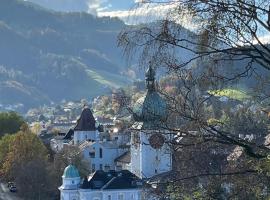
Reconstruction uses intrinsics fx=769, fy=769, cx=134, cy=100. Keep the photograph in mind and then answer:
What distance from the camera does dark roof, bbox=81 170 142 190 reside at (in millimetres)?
50281

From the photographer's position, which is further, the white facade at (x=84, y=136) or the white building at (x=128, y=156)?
the white facade at (x=84, y=136)

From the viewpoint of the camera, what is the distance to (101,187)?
165 feet

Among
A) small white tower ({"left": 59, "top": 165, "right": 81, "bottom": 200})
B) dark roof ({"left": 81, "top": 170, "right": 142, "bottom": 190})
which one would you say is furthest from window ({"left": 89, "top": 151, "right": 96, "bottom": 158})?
dark roof ({"left": 81, "top": 170, "right": 142, "bottom": 190})

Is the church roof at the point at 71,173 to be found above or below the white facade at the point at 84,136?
below

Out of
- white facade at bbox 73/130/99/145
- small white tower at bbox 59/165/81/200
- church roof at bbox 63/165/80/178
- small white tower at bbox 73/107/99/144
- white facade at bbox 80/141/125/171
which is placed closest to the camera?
church roof at bbox 63/165/80/178

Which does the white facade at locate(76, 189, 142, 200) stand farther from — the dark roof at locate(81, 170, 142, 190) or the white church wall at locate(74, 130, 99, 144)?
the white church wall at locate(74, 130, 99, 144)

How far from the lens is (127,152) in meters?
67.9

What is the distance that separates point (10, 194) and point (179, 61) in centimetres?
5565

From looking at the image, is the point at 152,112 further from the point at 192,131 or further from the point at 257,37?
the point at 257,37

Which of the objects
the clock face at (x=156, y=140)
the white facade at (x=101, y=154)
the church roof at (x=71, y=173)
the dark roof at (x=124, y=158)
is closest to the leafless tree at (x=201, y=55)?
the clock face at (x=156, y=140)

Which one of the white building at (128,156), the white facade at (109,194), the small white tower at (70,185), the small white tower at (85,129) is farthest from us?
the small white tower at (85,129)

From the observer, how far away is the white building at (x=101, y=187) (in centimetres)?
5009

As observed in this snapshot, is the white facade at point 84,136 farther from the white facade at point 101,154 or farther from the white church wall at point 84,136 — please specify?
the white facade at point 101,154

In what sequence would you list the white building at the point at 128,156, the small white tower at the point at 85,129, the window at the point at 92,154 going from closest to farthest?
1. the white building at the point at 128,156
2. the window at the point at 92,154
3. the small white tower at the point at 85,129
